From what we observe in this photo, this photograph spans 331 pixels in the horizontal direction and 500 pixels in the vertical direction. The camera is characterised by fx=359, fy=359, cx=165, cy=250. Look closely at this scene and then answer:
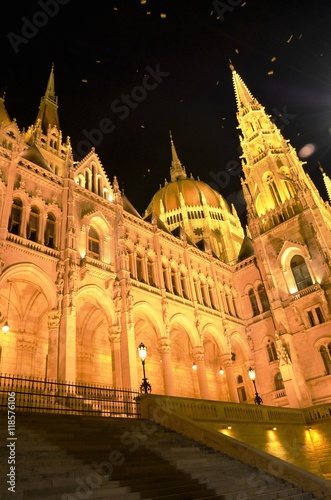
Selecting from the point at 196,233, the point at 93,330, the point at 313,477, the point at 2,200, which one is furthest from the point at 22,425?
the point at 196,233

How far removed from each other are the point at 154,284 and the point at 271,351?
42.6ft

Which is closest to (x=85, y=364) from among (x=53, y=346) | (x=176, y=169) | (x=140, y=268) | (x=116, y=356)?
(x=116, y=356)

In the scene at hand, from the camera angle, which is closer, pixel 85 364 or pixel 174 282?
pixel 85 364

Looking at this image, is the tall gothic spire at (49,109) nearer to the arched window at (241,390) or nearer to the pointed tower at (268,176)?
the pointed tower at (268,176)

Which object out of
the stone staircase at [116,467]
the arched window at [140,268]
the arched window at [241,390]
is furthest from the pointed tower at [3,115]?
the arched window at [241,390]

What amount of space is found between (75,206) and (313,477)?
2101cm

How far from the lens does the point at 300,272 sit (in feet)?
108

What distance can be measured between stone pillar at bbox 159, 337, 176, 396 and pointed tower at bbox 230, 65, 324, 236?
55.0 feet

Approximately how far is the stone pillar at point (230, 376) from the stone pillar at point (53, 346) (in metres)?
15.5

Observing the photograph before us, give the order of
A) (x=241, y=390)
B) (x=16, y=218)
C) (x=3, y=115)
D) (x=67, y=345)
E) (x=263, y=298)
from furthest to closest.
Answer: (x=3, y=115) < (x=263, y=298) < (x=241, y=390) < (x=16, y=218) < (x=67, y=345)

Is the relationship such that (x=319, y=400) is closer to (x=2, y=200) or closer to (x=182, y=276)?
(x=182, y=276)

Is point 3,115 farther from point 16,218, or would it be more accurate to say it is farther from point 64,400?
point 64,400

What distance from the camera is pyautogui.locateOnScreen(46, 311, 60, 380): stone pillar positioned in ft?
61.6

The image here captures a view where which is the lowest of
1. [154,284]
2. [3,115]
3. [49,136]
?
[154,284]
